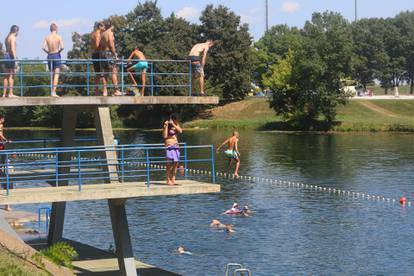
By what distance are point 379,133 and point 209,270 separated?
270ft

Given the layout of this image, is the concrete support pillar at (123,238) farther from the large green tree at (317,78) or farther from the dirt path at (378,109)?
the dirt path at (378,109)

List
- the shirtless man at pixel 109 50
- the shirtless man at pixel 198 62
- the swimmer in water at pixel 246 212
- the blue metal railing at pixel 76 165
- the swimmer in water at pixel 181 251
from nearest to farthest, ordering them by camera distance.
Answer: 1. the blue metal railing at pixel 76 165
2. the shirtless man at pixel 109 50
3. the shirtless man at pixel 198 62
4. the swimmer in water at pixel 181 251
5. the swimmer in water at pixel 246 212

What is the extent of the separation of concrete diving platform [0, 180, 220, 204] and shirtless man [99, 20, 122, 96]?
11.3 ft

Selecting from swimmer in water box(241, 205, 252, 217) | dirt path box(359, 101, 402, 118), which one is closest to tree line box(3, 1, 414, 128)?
dirt path box(359, 101, 402, 118)

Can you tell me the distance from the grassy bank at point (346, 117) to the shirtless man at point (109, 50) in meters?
92.1

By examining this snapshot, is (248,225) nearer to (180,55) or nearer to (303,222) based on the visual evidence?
(303,222)

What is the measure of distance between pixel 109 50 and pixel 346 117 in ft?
340

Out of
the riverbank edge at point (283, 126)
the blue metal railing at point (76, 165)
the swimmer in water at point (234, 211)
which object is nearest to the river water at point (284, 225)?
the swimmer in water at point (234, 211)

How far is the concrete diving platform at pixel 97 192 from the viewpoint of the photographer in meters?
23.7

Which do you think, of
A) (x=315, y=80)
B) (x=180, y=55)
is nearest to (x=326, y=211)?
(x=315, y=80)

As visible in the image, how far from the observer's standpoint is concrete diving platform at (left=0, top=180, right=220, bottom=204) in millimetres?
23672

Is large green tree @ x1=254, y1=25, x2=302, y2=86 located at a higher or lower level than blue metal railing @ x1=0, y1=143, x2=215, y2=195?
higher

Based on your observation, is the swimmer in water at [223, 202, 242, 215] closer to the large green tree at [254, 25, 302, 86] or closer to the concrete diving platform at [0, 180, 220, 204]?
the concrete diving platform at [0, 180, 220, 204]

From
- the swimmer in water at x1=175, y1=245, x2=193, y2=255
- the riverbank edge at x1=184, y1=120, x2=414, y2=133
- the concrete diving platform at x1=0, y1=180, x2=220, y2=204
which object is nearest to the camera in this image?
the concrete diving platform at x1=0, y1=180, x2=220, y2=204
